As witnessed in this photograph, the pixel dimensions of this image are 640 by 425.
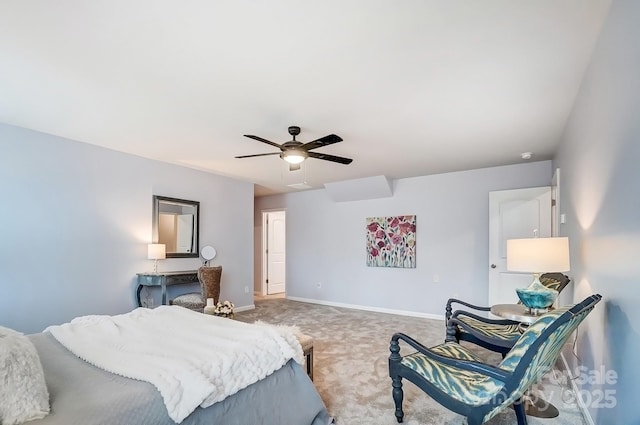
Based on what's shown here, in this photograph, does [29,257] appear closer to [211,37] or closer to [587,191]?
[211,37]

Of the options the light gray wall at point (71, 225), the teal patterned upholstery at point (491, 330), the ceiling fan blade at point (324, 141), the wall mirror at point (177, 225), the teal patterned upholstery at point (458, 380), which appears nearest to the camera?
the teal patterned upholstery at point (458, 380)

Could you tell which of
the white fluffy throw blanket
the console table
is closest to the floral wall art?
the console table

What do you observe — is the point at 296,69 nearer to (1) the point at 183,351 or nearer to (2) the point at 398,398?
(1) the point at 183,351

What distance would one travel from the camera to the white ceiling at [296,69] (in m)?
1.69

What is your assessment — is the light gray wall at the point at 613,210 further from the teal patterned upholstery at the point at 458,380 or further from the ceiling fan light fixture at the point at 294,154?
the ceiling fan light fixture at the point at 294,154

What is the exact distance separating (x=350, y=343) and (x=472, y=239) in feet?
8.54

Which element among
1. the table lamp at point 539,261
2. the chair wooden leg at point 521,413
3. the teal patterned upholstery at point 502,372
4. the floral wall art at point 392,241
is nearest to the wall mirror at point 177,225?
the floral wall art at point 392,241

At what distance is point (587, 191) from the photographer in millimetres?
2262

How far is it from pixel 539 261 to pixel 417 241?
3281 millimetres

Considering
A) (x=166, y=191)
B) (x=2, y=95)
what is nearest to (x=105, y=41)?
(x=2, y=95)

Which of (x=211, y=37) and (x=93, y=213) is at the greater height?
(x=211, y=37)

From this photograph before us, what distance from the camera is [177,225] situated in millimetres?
4824

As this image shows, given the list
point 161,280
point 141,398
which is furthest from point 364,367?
point 161,280

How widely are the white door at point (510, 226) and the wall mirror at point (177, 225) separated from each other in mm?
4434
